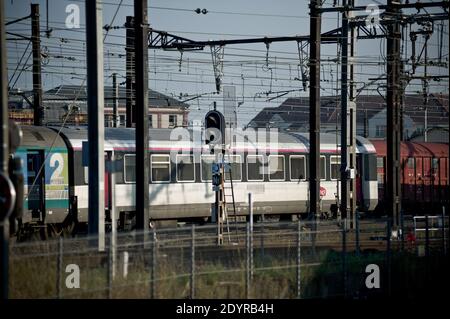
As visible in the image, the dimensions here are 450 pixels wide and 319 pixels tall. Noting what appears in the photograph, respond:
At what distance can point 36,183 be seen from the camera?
31.1m

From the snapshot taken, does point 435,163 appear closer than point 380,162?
No

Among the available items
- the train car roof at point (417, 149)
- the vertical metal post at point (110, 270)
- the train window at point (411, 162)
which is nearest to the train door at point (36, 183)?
the vertical metal post at point (110, 270)

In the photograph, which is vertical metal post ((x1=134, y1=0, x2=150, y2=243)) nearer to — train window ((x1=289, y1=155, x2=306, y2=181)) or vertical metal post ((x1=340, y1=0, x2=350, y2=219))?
vertical metal post ((x1=340, y1=0, x2=350, y2=219))

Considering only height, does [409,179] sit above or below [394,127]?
below

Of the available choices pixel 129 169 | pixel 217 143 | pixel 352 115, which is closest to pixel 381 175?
pixel 352 115

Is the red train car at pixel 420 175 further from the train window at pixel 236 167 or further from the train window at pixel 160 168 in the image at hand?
the train window at pixel 160 168

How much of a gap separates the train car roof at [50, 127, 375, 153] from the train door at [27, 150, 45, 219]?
1599 millimetres

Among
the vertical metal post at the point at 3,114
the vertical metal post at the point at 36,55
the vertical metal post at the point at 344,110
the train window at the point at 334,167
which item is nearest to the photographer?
the vertical metal post at the point at 3,114

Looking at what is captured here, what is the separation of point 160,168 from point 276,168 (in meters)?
6.05

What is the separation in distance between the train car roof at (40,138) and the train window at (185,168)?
16.5 ft

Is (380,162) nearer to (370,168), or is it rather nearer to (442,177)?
(370,168)

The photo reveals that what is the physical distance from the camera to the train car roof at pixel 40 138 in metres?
Answer: 31.2

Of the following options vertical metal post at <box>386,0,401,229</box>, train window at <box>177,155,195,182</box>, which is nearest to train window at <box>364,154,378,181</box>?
vertical metal post at <box>386,0,401,229</box>

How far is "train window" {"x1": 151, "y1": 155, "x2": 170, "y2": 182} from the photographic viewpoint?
34.5 m
